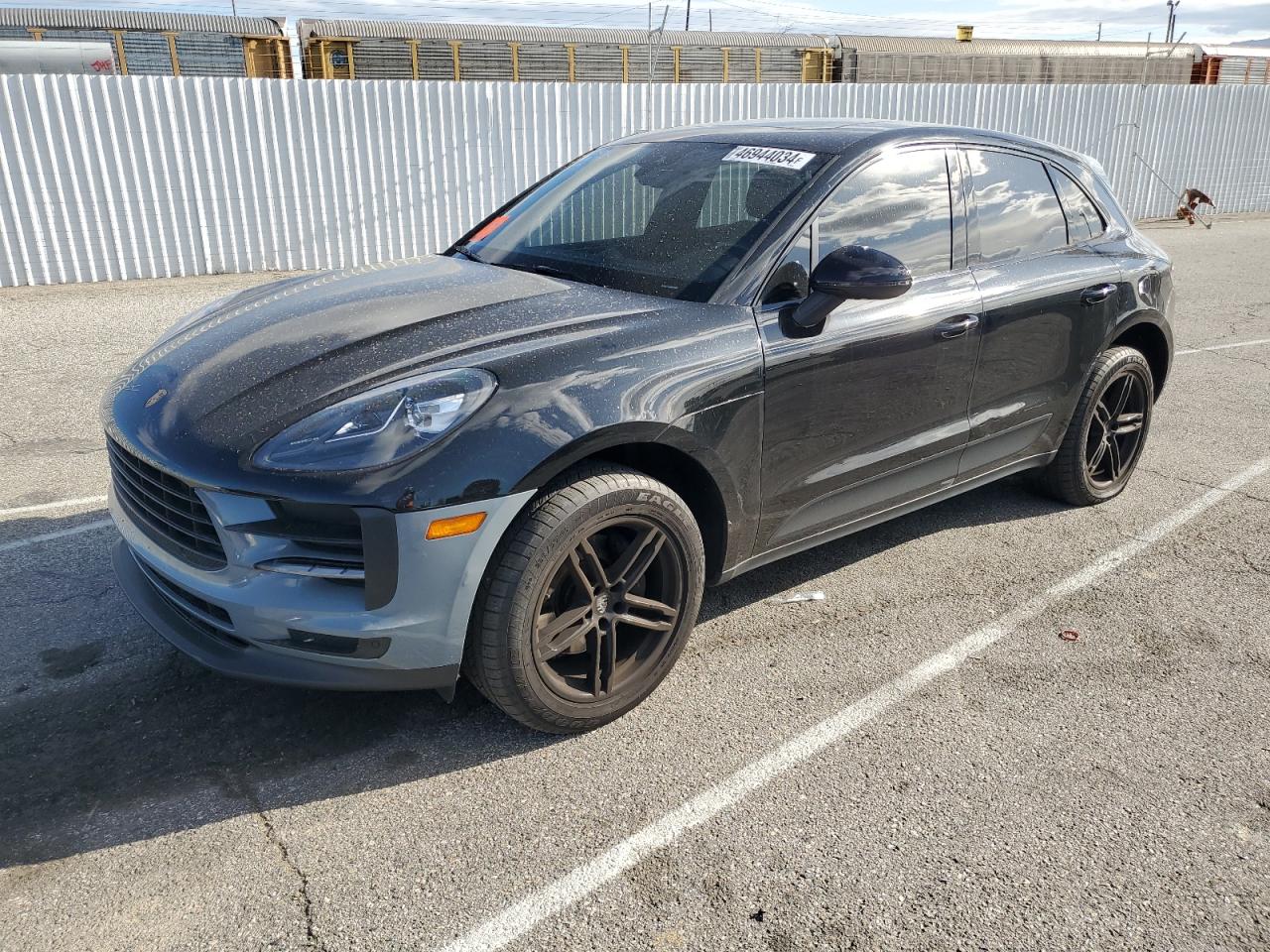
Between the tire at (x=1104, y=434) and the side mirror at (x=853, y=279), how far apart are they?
188 centimetres

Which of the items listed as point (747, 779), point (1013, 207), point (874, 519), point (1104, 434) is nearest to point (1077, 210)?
point (1013, 207)

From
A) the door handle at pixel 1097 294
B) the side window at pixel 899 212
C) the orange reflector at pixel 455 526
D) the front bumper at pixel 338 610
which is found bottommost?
the front bumper at pixel 338 610

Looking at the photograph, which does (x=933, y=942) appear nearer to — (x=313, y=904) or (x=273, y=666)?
(x=313, y=904)

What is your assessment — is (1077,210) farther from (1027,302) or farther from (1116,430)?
(1116,430)

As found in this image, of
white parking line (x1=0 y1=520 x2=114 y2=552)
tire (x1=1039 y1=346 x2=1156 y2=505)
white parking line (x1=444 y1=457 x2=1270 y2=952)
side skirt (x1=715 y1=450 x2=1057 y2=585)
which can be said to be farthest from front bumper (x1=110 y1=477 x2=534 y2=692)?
tire (x1=1039 y1=346 x2=1156 y2=505)

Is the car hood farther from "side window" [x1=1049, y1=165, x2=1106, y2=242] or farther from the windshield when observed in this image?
"side window" [x1=1049, y1=165, x2=1106, y2=242]

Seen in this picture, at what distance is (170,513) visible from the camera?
9.68 feet

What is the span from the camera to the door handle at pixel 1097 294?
461cm

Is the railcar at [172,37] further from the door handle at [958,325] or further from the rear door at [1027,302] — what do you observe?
the door handle at [958,325]

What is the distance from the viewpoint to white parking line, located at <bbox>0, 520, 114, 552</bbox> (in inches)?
175

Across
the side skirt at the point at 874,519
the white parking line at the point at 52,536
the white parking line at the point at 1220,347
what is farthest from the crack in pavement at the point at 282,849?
the white parking line at the point at 1220,347

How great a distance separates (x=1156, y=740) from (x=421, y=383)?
2466 millimetres

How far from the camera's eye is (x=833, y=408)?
3.63 metres

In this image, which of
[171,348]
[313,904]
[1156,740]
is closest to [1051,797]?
[1156,740]
